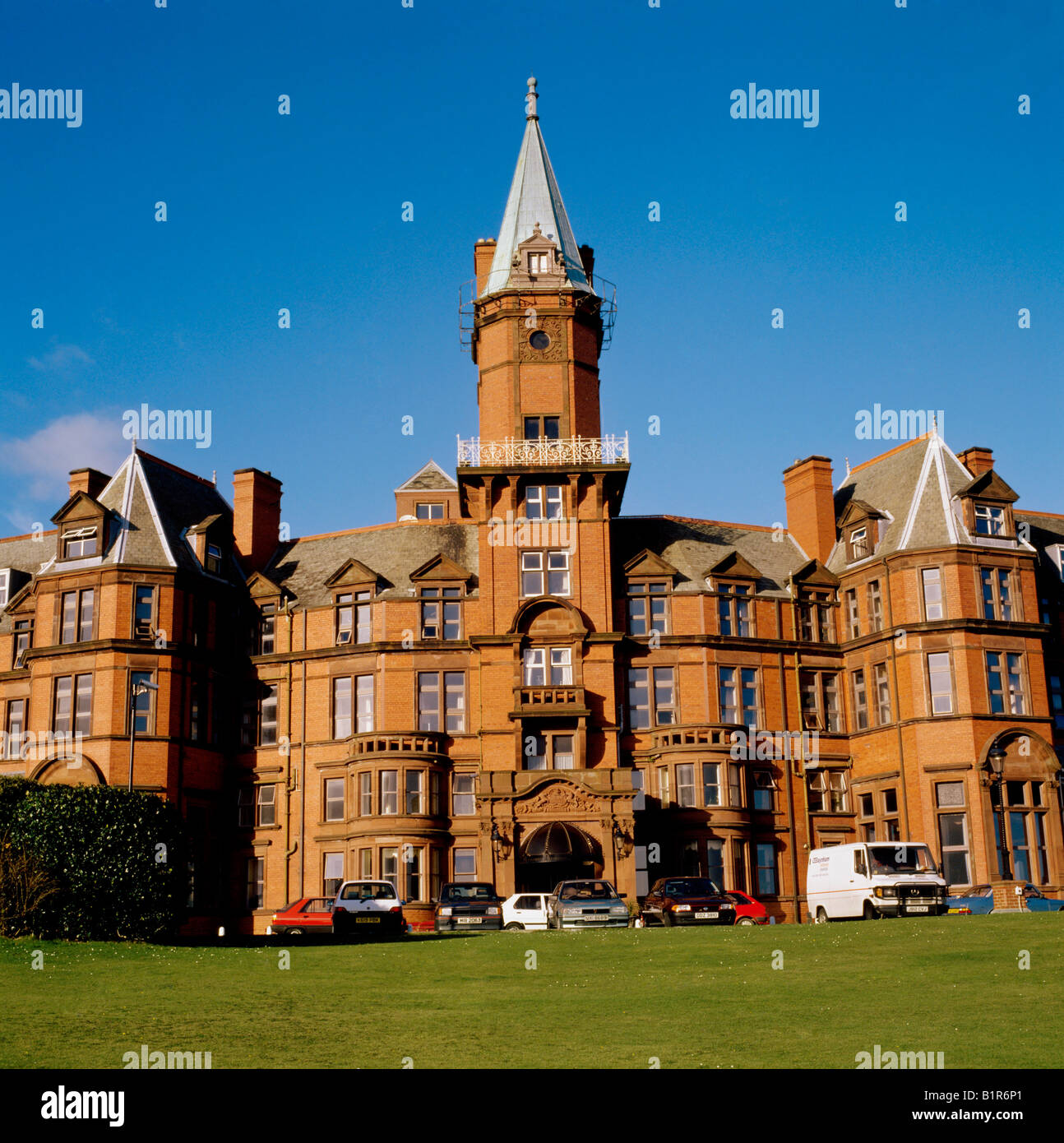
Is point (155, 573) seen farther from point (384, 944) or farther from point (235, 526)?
point (384, 944)

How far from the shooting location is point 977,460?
56.4 metres

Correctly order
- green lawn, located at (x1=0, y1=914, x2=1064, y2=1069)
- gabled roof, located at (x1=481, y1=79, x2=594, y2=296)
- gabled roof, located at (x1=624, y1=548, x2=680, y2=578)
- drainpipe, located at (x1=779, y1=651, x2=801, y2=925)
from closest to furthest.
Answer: green lawn, located at (x1=0, y1=914, x2=1064, y2=1069) → drainpipe, located at (x1=779, y1=651, x2=801, y2=925) → gabled roof, located at (x1=624, y1=548, x2=680, y2=578) → gabled roof, located at (x1=481, y1=79, x2=594, y2=296)

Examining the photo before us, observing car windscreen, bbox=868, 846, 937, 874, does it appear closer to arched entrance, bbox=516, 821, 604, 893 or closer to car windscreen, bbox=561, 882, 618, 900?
car windscreen, bbox=561, 882, 618, 900

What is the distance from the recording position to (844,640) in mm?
55812

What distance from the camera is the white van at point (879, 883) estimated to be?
36.9m

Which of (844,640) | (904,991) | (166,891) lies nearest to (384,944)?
(166,891)

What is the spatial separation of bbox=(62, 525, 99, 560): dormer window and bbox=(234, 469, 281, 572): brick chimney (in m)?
7.19

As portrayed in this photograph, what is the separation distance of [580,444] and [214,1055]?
1524 inches

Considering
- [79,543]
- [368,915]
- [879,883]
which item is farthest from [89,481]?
[879,883]

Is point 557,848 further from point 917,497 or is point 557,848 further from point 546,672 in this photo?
point 917,497

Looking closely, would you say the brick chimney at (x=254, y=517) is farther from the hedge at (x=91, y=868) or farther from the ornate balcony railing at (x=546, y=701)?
the hedge at (x=91, y=868)

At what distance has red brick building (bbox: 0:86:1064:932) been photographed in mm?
50250

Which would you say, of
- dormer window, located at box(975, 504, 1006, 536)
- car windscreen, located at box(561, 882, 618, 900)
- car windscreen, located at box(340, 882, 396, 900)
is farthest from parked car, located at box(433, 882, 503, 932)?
dormer window, located at box(975, 504, 1006, 536)

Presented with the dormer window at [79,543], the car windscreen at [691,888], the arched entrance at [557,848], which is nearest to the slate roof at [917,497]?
the arched entrance at [557,848]
